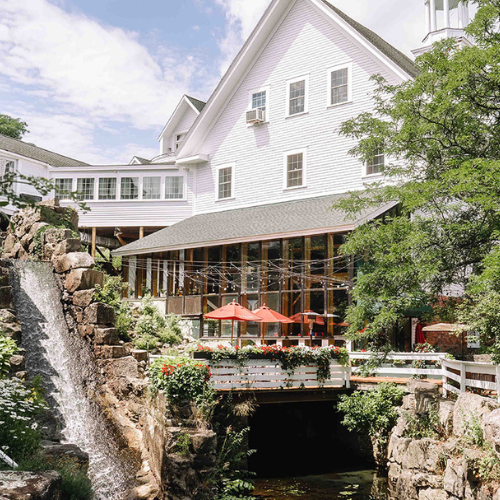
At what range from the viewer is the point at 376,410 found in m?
15.3

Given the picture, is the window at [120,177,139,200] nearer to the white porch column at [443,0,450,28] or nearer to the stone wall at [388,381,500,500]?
the white porch column at [443,0,450,28]

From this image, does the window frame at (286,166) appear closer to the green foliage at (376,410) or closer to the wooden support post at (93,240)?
the wooden support post at (93,240)

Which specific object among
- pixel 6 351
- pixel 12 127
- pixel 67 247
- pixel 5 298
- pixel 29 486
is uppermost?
pixel 12 127

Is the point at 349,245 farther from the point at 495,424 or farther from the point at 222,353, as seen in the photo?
the point at 495,424

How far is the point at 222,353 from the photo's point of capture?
15508 mm

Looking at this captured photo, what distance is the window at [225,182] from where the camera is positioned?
91.5 ft

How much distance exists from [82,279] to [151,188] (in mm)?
13036

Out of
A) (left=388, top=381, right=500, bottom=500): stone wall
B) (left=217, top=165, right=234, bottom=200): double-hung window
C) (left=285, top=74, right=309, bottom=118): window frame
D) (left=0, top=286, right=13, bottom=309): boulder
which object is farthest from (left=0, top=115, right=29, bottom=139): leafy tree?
(left=388, top=381, right=500, bottom=500): stone wall

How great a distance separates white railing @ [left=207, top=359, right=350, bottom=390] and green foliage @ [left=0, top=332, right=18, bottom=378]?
184 inches

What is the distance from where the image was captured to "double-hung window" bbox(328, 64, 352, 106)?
24.5 metres

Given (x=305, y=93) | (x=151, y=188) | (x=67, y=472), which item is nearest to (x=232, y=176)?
(x=151, y=188)

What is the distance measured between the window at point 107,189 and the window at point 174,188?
2.79 m

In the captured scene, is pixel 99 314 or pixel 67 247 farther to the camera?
pixel 67 247

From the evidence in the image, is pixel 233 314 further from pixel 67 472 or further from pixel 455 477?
pixel 67 472
